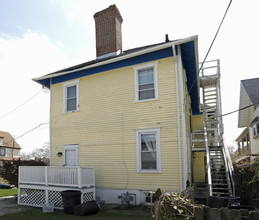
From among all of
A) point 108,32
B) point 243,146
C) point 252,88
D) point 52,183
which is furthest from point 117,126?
point 243,146

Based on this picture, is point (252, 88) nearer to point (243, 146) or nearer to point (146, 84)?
point (243, 146)

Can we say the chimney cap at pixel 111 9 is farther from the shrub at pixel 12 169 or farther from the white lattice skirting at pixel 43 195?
the white lattice skirting at pixel 43 195

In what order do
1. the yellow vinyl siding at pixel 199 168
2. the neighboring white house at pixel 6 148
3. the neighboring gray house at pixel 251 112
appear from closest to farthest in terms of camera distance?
the yellow vinyl siding at pixel 199 168, the neighboring gray house at pixel 251 112, the neighboring white house at pixel 6 148

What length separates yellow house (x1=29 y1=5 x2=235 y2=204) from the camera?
10.2 meters

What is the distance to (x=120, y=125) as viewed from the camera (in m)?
11.5

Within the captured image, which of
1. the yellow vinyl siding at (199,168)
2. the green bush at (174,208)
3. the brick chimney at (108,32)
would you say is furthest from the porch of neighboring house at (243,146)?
the green bush at (174,208)

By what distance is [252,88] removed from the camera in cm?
2412

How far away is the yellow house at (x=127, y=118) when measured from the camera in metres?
10.2

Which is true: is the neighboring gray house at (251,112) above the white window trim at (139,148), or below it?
above

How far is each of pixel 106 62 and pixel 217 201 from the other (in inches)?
310

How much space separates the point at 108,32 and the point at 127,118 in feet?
18.3

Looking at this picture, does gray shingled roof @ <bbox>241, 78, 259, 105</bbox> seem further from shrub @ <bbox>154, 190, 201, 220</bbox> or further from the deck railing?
shrub @ <bbox>154, 190, 201, 220</bbox>

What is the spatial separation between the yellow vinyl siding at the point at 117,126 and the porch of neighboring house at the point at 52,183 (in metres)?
1.25

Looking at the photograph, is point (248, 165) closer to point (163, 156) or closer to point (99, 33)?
point (163, 156)
